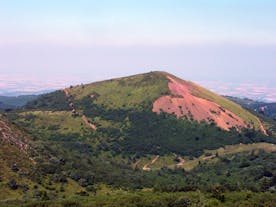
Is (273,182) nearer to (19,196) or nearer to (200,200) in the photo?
(200,200)

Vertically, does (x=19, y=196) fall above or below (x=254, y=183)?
above

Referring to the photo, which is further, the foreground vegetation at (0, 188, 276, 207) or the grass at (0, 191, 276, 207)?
the grass at (0, 191, 276, 207)

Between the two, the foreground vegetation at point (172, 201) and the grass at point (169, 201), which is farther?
the grass at point (169, 201)

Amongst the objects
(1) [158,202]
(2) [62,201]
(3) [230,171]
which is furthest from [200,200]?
(3) [230,171]

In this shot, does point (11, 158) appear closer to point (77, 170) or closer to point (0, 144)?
point (0, 144)

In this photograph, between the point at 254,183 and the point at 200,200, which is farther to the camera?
the point at 254,183

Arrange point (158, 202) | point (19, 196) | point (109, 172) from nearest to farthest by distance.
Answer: point (158, 202) < point (19, 196) < point (109, 172)

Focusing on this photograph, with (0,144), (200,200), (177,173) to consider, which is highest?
(0,144)

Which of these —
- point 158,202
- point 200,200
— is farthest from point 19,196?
point 200,200

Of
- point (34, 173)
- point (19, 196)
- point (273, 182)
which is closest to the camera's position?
point (19, 196)

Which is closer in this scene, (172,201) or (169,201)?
(172,201)
